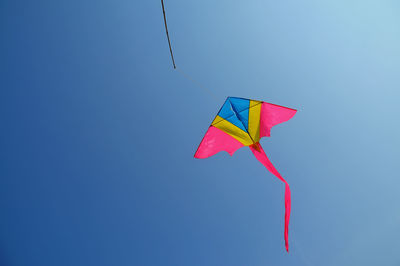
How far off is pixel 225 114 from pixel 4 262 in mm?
7010

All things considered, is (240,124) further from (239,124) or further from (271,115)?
(271,115)

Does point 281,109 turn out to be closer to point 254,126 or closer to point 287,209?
point 254,126

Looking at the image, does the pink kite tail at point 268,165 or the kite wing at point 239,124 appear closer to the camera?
the pink kite tail at point 268,165

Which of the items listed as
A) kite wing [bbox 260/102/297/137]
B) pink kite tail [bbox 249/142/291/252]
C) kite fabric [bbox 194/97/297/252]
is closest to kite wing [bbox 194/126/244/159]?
kite fabric [bbox 194/97/297/252]

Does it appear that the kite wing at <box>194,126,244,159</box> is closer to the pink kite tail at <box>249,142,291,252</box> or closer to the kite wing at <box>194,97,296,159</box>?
the kite wing at <box>194,97,296,159</box>

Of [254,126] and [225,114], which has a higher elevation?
[225,114]

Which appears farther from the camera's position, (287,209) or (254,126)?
(254,126)

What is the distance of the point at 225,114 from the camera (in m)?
3.62

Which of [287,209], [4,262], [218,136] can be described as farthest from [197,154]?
[4,262]

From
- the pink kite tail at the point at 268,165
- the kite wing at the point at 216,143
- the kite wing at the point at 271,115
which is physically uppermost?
the kite wing at the point at 271,115

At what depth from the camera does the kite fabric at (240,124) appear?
352cm

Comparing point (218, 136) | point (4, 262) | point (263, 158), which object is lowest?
point (4, 262)

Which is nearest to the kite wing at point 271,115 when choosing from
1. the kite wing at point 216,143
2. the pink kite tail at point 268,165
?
the pink kite tail at point 268,165

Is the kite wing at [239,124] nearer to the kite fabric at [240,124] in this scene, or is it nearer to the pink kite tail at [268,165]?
the kite fabric at [240,124]
